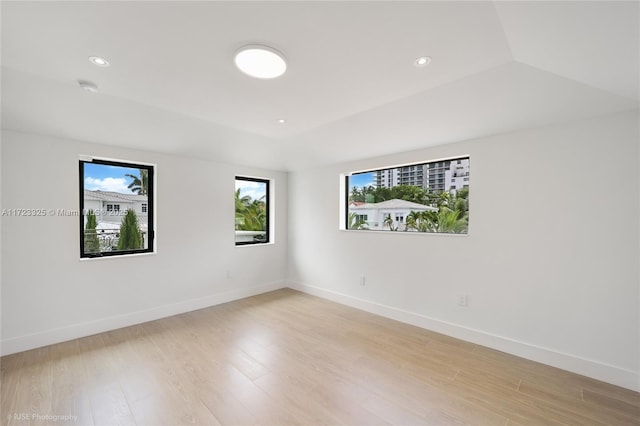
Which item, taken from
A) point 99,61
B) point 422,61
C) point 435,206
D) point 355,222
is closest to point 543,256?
point 435,206

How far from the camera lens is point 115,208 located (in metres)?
3.43

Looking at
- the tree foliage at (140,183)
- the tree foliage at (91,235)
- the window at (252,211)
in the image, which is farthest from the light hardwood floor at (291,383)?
the window at (252,211)

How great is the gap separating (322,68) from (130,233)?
10.6ft

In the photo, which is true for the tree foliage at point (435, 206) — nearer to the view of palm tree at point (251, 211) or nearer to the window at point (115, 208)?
the view of palm tree at point (251, 211)

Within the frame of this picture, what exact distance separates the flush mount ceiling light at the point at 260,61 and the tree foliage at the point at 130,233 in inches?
107

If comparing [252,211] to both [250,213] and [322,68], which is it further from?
[322,68]

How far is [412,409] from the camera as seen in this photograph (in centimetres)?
193

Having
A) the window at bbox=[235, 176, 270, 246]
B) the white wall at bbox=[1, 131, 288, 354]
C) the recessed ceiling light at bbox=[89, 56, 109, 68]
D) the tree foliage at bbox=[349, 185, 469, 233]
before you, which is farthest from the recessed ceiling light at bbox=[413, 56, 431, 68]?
the window at bbox=[235, 176, 270, 246]

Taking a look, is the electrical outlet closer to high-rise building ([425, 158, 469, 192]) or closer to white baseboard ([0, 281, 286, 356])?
high-rise building ([425, 158, 469, 192])

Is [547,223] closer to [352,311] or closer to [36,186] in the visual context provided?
[352,311]

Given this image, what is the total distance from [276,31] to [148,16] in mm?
683

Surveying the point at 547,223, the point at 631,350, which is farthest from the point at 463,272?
the point at 631,350

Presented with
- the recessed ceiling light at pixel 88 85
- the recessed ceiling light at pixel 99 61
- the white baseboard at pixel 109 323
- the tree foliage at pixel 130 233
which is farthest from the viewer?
the tree foliage at pixel 130 233

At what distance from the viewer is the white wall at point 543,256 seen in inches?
87.6
